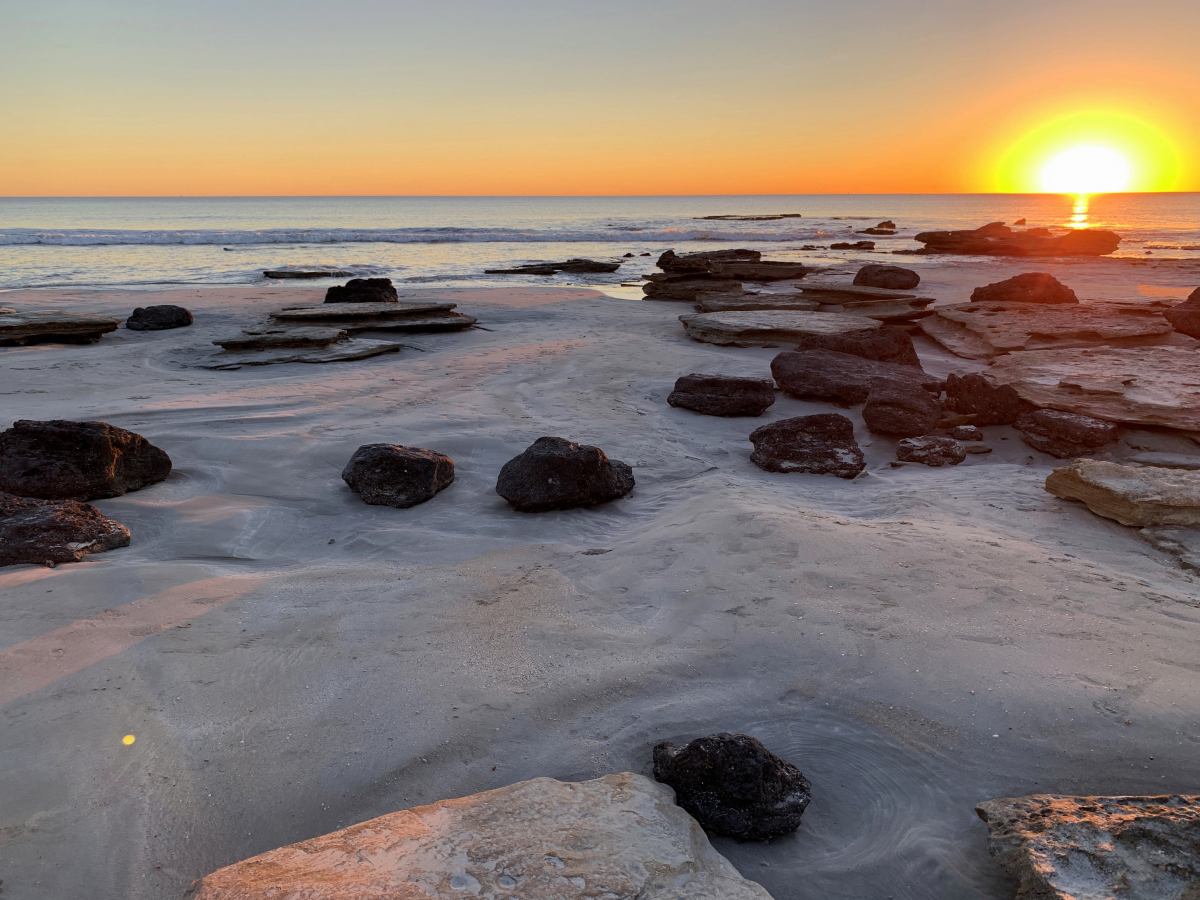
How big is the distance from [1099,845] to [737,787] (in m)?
0.92

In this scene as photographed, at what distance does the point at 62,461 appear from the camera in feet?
14.2

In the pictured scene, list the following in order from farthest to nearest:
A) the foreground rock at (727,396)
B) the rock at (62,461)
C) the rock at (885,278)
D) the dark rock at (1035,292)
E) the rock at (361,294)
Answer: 1. the rock at (885,278)
2. the rock at (361,294)
3. the dark rock at (1035,292)
4. the foreground rock at (727,396)
5. the rock at (62,461)

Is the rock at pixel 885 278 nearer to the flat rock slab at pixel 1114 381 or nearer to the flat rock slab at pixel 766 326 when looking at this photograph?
the flat rock slab at pixel 766 326

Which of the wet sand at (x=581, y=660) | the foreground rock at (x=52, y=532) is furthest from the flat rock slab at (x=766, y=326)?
the foreground rock at (x=52, y=532)

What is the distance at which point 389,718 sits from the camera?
256 centimetres

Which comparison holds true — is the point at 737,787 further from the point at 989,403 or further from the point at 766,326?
the point at 766,326

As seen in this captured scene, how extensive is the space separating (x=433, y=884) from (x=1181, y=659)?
2.78 metres

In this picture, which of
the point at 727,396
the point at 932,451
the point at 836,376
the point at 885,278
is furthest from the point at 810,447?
the point at 885,278

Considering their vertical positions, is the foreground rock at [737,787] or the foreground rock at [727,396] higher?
the foreground rock at [727,396]

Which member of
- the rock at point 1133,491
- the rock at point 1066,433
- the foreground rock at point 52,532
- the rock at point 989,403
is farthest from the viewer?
the rock at point 989,403

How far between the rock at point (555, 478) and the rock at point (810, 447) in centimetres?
133

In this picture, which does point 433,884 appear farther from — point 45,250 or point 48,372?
point 45,250

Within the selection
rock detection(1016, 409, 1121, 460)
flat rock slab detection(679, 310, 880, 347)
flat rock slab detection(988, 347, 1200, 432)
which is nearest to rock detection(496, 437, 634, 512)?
rock detection(1016, 409, 1121, 460)

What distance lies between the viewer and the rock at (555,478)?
4434mm
